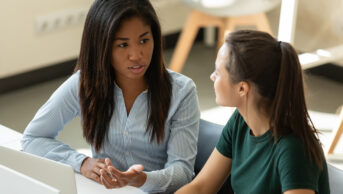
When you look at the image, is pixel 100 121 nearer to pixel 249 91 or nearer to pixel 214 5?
pixel 249 91

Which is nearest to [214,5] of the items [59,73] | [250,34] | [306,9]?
[306,9]

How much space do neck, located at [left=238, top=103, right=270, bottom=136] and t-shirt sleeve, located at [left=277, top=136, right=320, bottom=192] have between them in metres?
0.07

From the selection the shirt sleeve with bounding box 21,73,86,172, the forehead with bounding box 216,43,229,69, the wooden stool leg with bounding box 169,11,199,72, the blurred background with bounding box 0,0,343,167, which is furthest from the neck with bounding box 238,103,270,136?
the wooden stool leg with bounding box 169,11,199,72

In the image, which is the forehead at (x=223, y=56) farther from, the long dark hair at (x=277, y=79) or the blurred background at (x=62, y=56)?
the blurred background at (x=62, y=56)

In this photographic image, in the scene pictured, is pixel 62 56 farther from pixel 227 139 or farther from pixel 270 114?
pixel 270 114

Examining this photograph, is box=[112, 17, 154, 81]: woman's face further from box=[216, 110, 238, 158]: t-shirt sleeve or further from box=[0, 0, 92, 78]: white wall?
box=[0, 0, 92, 78]: white wall

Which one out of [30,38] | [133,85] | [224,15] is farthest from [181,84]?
[30,38]

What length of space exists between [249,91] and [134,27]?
1.24 feet

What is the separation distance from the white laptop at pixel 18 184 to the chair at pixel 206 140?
68cm

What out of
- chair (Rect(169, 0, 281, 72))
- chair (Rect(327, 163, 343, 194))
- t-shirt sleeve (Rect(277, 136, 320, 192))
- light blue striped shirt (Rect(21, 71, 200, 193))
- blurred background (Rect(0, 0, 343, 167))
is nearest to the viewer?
t-shirt sleeve (Rect(277, 136, 320, 192))

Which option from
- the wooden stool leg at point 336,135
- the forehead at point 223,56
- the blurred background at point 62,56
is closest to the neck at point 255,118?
the forehead at point 223,56

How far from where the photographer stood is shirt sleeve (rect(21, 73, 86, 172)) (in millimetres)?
1558

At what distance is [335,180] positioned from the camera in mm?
1273

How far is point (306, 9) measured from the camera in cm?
379
